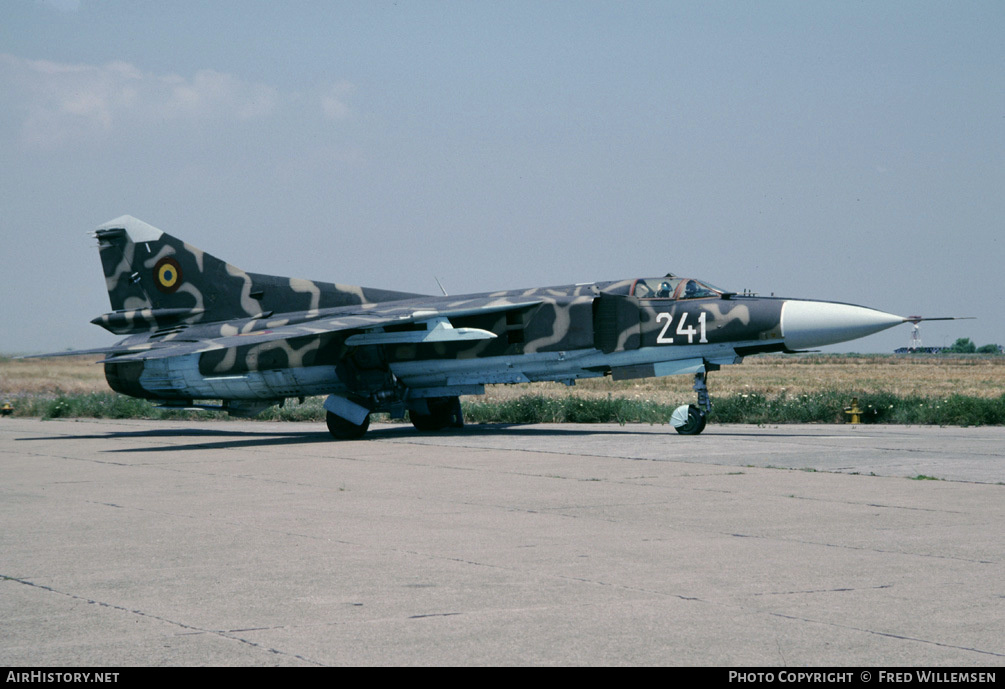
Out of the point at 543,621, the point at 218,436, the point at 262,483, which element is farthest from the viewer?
the point at 218,436

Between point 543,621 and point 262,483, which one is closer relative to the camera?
point 543,621

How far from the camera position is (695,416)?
19.4 metres

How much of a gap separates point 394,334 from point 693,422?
19.2 feet

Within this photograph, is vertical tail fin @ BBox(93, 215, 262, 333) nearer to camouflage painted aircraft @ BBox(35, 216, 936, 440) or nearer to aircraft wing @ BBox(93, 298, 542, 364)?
camouflage painted aircraft @ BBox(35, 216, 936, 440)

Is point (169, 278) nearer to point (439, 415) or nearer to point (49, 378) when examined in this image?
point (439, 415)

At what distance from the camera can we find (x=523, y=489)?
11.8 metres

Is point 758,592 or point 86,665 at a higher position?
point 86,665

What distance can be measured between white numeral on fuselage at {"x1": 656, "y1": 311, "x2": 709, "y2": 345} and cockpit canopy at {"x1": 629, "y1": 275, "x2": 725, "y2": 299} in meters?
0.44

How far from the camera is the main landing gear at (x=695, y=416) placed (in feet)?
63.7

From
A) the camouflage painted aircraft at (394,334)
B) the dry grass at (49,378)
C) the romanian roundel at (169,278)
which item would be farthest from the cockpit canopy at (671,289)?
the dry grass at (49,378)

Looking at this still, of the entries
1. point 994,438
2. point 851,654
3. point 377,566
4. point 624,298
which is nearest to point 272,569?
point 377,566

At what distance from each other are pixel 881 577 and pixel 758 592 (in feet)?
3.10

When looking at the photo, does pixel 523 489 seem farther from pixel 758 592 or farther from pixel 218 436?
pixel 218 436

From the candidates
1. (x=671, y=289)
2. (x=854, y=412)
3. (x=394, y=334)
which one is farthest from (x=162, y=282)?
(x=854, y=412)
